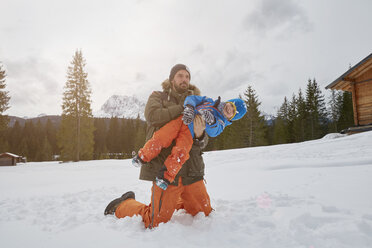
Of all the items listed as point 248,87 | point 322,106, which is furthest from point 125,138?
point 322,106

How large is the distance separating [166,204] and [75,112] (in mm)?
22548

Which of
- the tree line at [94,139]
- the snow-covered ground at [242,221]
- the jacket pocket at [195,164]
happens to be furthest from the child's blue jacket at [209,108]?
the tree line at [94,139]

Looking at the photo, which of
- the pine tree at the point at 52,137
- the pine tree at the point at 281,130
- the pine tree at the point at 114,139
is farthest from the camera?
the pine tree at the point at 52,137

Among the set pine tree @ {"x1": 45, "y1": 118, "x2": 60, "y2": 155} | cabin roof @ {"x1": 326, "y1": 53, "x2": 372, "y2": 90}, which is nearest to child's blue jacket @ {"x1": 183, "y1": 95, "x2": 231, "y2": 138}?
cabin roof @ {"x1": 326, "y1": 53, "x2": 372, "y2": 90}

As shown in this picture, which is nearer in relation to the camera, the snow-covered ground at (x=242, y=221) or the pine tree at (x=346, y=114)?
the snow-covered ground at (x=242, y=221)

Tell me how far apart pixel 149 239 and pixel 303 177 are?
3.16 meters

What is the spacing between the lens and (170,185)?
239 centimetres

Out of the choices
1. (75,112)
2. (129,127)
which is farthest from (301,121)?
(129,127)

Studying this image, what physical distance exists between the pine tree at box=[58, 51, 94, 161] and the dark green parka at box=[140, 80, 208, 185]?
68.7ft

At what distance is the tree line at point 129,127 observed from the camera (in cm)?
2145

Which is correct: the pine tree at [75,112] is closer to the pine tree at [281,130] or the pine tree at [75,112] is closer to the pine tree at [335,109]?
the pine tree at [281,130]

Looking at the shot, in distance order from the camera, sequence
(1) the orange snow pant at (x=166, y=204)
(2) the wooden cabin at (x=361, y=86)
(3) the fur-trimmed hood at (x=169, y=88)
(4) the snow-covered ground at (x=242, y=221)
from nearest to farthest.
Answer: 1. (4) the snow-covered ground at (x=242, y=221)
2. (1) the orange snow pant at (x=166, y=204)
3. (3) the fur-trimmed hood at (x=169, y=88)
4. (2) the wooden cabin at (x=361, y=86)

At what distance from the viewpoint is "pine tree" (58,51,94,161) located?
21.1 meters

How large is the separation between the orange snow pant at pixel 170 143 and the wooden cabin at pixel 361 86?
14160 millimetres
